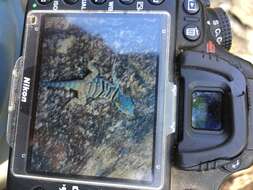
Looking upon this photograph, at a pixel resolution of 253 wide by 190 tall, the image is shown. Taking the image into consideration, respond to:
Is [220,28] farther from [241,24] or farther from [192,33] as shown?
[241,24]

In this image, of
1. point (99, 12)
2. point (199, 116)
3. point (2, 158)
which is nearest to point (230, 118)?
point (199, 116)

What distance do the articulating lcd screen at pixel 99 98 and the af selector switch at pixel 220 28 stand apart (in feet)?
0.20

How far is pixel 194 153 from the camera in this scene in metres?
0.62

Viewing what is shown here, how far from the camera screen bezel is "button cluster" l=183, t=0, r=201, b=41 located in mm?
20

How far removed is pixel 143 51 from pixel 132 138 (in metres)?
0.09

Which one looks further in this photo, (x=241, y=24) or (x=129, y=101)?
(x=241, y=24)

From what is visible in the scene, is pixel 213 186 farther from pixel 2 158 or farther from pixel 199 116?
pixel 2 158

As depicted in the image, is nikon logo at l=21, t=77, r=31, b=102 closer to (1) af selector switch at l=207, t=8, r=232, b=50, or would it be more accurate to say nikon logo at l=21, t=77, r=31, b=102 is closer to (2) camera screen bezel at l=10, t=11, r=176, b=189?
(2) camera screen bezel at l=10, t=11, r=176, b=189

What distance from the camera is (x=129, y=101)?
2.10 ft

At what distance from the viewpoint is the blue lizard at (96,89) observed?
2.10 feet

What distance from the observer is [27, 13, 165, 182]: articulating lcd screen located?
64cm

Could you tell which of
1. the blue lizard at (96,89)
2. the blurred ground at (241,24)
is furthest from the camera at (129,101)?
the blurred ground at (241,24)

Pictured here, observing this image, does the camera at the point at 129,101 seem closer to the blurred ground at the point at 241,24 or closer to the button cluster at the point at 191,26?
the button cluster at the point at 191,26

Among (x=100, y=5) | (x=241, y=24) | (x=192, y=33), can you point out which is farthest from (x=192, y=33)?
(x=241, y=24)
